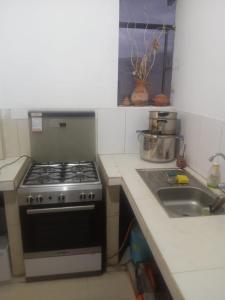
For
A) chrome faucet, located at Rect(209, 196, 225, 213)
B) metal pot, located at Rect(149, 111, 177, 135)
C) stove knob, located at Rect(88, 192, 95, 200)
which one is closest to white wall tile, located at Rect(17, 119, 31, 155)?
stove knob, located at Rect(88, 192, 95, 200)

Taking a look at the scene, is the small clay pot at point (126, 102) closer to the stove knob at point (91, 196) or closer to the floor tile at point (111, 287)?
the stove knob at point (91, 196)

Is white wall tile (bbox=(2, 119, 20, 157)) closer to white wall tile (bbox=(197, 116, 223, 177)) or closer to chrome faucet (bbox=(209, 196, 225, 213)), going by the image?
white wall tile (bbox=(197, 116, 223, 177))

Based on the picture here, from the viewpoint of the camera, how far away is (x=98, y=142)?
2.00 meters

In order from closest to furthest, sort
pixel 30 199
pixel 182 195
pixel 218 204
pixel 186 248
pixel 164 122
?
pixel 186 248 < pixel 218 204 < pixel 182 195 < pixel 30 199 < pixel 164 122

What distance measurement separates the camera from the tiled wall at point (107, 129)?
74.4 inches

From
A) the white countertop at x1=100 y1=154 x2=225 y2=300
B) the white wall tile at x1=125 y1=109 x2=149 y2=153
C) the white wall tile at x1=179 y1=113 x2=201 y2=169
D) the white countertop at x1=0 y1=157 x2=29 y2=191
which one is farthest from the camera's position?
the white wall tile at x1=125 y1=109 x2=149 y2=153

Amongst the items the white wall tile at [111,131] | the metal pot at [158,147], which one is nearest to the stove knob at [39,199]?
the white wall tile at [111,131]

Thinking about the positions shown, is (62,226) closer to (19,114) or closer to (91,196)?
(91,196)

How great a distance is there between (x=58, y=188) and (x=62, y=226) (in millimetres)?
279

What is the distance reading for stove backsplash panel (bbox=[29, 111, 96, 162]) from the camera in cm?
189

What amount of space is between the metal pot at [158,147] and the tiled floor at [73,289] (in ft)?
3.01

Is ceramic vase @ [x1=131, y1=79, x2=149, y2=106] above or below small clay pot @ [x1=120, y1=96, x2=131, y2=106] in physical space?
above

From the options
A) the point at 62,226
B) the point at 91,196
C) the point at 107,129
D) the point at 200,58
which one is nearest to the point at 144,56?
the point at 200,58

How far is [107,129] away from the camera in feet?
6.53
